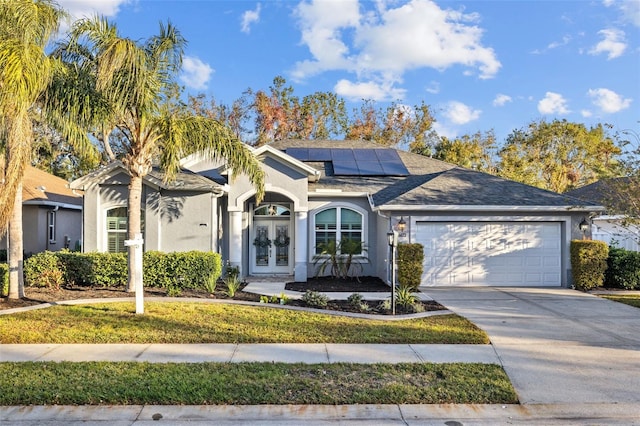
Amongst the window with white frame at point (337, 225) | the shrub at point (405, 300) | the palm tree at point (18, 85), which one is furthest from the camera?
the window with white frame at point (337, 225)

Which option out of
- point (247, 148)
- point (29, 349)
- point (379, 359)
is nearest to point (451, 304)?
point (379, 359)

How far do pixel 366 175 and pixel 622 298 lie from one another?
8.59 m

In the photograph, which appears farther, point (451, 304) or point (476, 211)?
point (476, 211)

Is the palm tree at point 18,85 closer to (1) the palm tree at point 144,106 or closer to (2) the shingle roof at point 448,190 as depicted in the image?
(1) the palm tree at point 144,106

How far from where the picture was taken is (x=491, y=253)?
12898mm

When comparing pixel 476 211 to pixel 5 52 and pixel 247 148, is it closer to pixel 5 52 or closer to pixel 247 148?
pixel 247 148

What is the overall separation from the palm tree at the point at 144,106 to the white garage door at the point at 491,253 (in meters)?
5.99

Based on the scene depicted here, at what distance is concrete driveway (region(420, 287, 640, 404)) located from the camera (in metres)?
5.02

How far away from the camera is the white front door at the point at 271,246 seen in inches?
588

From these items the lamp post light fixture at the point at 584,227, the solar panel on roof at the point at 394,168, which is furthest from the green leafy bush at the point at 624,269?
the solar panel on roof at the point at 394,168

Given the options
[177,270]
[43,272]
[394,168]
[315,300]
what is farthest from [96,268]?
[394,168]

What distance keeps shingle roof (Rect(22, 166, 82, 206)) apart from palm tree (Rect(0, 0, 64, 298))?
676 centimetres

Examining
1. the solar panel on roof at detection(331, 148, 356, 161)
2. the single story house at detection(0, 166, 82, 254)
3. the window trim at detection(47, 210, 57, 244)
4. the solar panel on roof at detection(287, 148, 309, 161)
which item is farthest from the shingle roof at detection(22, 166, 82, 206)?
the solar panel on roof at detection(331, 148, 356, 161)

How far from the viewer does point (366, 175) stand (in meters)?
15.8
